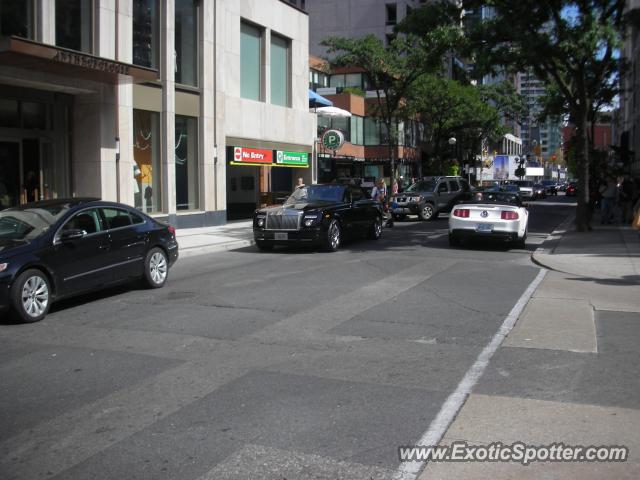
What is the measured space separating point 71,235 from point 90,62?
7.77 metres

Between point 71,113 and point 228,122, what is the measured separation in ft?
21.3

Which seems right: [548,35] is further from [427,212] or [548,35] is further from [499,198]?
[427,212]

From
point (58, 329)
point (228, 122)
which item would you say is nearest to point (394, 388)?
point (58, 329)

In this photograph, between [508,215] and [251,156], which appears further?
[251,156]

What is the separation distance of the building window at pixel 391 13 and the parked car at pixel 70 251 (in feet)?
189

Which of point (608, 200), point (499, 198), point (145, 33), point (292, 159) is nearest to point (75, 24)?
point (145, 33)

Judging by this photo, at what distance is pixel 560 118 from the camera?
41688 mm

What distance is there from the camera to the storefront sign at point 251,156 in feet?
80.1

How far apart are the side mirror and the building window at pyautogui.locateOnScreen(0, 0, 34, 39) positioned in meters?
9.05

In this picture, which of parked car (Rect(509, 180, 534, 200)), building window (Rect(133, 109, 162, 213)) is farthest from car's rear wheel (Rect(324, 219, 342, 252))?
parked car (Rect(509, 180, 534, 200))

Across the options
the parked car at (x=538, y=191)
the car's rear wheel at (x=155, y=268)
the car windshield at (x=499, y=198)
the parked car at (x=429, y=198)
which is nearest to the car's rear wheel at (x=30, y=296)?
the car's rear wheel at (x=155, y=268)

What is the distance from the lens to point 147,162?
2092cm

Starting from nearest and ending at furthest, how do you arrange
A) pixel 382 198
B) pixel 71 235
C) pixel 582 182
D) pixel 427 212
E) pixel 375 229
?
pixel 71 235 < pixel 375 229 < pixel 582 182 < pixel 382 198 < pixel 427 212

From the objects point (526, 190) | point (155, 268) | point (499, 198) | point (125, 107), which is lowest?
point (155, 268)
